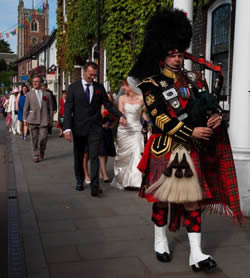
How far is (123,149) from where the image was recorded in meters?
7.32

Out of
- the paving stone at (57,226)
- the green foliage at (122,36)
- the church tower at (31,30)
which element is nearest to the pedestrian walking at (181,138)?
the paving stone at (57,226)

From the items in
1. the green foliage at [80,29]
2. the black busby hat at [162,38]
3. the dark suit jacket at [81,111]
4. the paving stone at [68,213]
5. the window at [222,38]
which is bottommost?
the paving stone at [68,213]

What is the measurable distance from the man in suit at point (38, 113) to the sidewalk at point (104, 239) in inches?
118

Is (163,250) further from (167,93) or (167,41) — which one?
(167,41)

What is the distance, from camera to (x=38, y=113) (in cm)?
981

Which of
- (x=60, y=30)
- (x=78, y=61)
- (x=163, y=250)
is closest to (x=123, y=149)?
(x=163, y=250)

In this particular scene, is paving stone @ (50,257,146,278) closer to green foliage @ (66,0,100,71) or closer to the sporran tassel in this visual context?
the sporran tassel

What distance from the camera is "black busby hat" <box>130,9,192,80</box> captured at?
11.5 ft

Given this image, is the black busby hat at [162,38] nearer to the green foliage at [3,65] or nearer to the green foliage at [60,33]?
the green foliage at [60,33]

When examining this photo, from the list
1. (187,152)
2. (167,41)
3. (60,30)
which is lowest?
(187,152)

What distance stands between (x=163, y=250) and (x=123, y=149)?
11.9 ft

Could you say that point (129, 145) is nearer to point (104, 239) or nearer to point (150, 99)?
point (104, 239)

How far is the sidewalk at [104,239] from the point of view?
3604mm

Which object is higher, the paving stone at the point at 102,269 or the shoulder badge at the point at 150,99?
the shoulder badge at the point at 150,99
